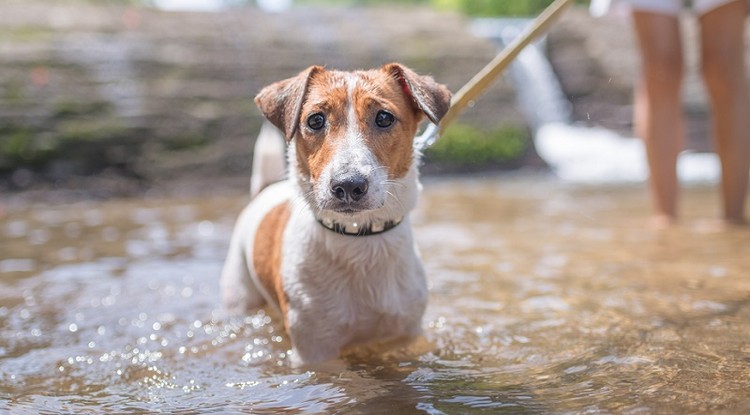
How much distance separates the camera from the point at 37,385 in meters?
2.90

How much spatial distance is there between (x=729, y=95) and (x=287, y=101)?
3536 millimetres

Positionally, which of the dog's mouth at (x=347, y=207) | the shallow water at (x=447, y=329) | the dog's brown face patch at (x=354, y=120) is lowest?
the shallow water at (x=447, y=329)

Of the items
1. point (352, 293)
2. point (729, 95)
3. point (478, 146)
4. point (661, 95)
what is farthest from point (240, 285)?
point (478, 146)

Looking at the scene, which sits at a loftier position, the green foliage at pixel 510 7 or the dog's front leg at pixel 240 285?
the green foliage at pixel 510 7

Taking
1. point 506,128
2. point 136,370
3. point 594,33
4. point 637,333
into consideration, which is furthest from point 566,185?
point 136,370

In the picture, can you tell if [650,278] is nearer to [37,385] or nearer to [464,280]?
[464,280]

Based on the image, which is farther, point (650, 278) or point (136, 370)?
point (650, 278)

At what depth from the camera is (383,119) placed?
114 inches

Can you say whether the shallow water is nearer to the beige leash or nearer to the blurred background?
the beige leash

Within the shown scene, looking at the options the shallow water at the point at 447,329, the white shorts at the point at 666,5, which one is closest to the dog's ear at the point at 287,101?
the shallow water at the point at 447,329

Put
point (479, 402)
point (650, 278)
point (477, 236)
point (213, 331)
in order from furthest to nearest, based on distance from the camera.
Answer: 1. point (477, 236)
2. point (650, 278)
3. point (213, 331)
4. point (479, 402)

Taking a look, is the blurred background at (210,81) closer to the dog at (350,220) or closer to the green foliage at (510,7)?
the dog at (350,220)

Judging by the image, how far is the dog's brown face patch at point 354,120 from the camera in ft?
9.28

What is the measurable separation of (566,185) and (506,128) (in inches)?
69.0
